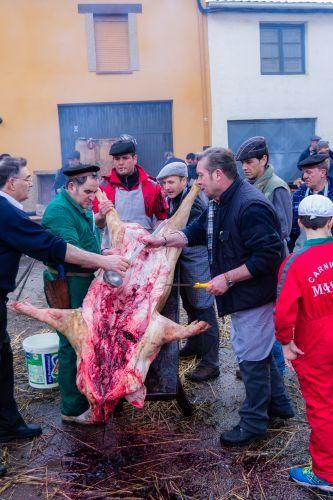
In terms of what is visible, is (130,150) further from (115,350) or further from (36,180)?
(36,180)

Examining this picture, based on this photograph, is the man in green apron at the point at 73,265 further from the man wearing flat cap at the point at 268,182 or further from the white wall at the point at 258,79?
the white wall at the point at 258,79

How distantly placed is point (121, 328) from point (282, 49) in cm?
1547

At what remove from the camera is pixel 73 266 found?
386 centimetres

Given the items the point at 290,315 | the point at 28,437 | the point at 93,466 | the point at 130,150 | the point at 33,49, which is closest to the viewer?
the point at 290,315

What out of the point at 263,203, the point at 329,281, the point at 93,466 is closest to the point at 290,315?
the point at 329,281

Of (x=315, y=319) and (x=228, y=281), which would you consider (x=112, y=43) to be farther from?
(x=315, y=319)

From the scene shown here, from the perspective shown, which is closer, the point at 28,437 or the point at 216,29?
the point at 28,437

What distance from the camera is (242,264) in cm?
338

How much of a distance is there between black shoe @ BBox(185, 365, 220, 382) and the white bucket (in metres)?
1.25

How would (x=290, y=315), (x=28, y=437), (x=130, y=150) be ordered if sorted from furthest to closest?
(x=130, y=150) < (x=28, y=437) < (x=290, y=315)

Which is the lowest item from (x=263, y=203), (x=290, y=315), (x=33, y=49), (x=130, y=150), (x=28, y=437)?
(x=28, y=437)

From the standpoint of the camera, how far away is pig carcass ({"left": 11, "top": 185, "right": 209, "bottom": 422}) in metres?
3.19

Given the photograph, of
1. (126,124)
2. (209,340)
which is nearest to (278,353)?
(209,340)

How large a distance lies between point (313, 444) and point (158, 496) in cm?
98
